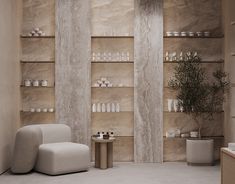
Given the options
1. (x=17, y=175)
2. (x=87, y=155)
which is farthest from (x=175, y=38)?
(x=17, y=175)

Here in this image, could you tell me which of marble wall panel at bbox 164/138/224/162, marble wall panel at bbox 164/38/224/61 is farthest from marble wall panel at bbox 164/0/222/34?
marble wall panel at bbox 164/138/224/162

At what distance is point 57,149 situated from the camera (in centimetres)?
673

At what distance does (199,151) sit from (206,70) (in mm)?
1502

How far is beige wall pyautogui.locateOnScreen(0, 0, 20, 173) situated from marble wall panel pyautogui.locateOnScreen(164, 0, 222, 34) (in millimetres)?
2636

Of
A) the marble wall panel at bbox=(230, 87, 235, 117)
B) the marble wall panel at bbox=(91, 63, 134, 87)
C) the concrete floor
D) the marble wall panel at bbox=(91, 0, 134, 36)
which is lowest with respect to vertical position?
the concrete floor

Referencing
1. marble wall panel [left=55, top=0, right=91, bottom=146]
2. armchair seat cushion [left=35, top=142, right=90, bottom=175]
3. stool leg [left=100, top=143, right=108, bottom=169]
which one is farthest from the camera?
marble wall panel [left=55, top=0, right=91, bottom=146]

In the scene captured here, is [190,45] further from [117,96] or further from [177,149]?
[177,149]

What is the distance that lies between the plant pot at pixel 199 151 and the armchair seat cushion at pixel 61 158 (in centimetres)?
174

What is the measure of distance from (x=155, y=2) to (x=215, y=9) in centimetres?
112

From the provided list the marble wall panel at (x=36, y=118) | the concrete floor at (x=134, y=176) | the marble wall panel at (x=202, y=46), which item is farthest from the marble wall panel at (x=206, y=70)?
the marble wall panel at (x=36, y=118)

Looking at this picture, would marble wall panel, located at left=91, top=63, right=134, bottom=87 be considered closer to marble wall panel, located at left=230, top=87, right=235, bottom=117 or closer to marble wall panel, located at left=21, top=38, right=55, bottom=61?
marble wall panel, located at left=21, top=38, right=55, bottom=61

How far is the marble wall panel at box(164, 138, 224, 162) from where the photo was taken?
26.9 feet

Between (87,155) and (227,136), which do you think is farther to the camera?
(227,136)

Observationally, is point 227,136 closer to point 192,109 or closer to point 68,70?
point 192,109
